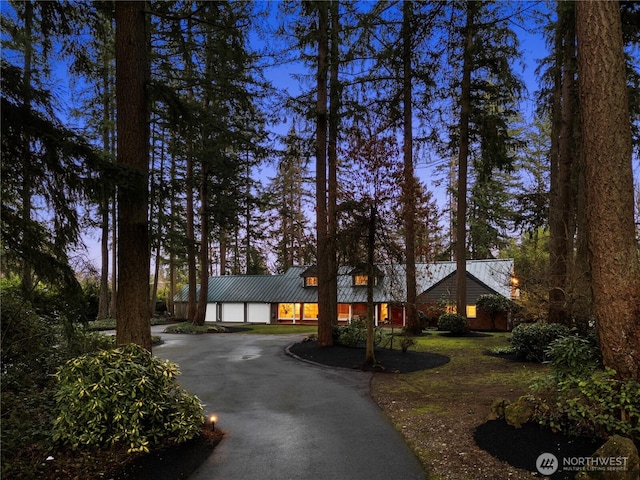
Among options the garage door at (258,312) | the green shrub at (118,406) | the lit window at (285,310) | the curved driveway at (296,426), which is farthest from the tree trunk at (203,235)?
the green shrub at (118,406)

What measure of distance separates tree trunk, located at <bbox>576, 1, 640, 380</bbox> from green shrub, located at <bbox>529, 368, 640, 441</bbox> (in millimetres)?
262

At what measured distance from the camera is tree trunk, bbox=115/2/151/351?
602 cm

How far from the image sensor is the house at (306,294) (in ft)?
86.4

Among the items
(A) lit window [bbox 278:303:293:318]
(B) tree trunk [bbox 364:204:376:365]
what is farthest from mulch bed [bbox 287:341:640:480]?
(A) lit window [bbox 278:303:293:318]

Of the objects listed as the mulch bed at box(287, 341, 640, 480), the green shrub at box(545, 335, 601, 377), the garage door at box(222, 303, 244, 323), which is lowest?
the garage door at box(222, 303, 244, 323)

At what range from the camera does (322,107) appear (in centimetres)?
1427

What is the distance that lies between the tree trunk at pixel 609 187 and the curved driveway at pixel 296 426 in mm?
2885

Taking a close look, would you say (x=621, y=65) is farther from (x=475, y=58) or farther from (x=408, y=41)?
(x=475, y=58)

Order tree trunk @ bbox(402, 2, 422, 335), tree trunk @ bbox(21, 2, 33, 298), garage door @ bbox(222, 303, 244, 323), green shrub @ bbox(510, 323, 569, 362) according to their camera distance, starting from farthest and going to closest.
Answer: garage door @ bbox(222, 303, 244, 323) → tree trunk @ bbox(402, 2, 422, 335) → green shrub @ bbox(510, 323, 569, 362) → tree trunk @ bbox(21, 2, 33, 298)

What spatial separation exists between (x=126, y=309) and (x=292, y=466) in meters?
3.34

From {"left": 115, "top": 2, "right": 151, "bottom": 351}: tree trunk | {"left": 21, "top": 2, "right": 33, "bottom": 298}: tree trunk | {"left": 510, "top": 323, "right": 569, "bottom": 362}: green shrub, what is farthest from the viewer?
{"left": 510, "top": 323, "right": 569, "bottom": 362}: green shrub

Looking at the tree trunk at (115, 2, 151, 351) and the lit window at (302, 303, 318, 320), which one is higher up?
the tree trunk at (115, 2, 151, 351)

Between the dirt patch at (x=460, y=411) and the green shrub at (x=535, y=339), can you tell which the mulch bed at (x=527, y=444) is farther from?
the green shrub at (x=535, y=339)

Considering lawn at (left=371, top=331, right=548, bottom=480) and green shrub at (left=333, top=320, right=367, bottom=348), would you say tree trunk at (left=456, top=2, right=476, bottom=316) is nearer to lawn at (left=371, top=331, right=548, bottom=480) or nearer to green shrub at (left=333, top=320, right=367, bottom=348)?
lawn at (left=371, top=331, right=548, bottom=480)
